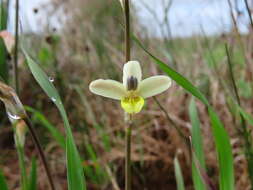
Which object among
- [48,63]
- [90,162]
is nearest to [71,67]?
[48,63]

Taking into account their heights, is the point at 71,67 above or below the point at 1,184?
above

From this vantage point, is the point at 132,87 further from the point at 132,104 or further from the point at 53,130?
the point at 53,130

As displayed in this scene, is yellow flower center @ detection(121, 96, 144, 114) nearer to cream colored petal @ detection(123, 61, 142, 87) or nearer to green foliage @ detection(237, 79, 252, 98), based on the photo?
cream colored petal @ detection(123, 61, 142, 87)

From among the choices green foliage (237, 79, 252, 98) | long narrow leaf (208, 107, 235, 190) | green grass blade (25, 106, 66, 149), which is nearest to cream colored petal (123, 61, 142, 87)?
long narrow leaf (208, 107, 235, 190)

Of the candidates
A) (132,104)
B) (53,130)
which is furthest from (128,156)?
(53,130)

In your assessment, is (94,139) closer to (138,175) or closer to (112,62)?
(138,175)

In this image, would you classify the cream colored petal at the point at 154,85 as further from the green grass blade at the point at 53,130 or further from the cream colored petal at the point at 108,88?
the green grass blade at the point at 53,130
